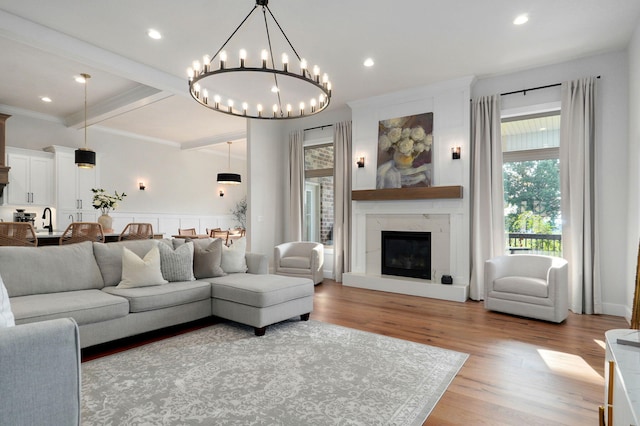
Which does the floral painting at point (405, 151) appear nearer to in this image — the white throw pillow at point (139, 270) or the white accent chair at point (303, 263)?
the white accent chair at point (303, 263)

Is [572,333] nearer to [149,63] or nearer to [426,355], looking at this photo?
[426,355]

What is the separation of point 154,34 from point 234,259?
271cm

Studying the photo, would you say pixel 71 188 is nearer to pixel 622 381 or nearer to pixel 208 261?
pixel 208 261

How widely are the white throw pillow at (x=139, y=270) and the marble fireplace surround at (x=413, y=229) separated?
330 centimetres

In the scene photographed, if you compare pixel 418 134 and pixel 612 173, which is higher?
pixel 418 134

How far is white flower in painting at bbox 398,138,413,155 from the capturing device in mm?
5641

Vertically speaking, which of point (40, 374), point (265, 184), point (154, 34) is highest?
point (154, 34)

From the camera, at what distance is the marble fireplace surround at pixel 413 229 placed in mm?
Result: 5195

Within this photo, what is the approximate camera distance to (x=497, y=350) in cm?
309

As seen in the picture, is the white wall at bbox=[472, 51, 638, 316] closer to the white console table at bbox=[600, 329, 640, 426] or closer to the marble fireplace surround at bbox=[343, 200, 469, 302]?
the marble fireplace surround at bbox=[343, 200, 469, 302]

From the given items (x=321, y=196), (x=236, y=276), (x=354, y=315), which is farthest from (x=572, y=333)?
(x=321, y=196)

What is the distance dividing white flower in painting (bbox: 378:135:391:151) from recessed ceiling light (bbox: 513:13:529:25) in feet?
8.11

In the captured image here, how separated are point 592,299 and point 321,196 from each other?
4.60 meters

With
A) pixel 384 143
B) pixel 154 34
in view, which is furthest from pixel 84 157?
pixel 384 143
